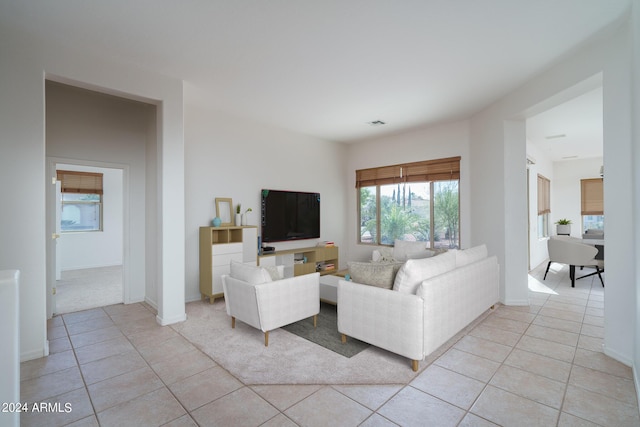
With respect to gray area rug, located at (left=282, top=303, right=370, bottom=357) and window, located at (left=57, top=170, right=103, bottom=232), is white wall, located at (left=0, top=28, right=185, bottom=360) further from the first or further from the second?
window, located at (left=57, top=170, right=103, bottom=232)

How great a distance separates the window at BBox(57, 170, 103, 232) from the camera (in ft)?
23.2

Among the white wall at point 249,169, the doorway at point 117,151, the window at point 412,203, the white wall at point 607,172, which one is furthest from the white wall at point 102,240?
the white wall at point 607,172

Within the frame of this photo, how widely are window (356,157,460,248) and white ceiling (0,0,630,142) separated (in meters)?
1.80

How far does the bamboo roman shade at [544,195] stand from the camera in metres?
7.20

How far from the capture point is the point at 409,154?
19.4 feet

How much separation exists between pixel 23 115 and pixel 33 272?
4.65 ft

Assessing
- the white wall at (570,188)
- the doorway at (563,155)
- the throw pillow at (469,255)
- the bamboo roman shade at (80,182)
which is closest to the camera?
the throw pillow at (469,255)

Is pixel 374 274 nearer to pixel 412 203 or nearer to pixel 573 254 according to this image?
pixel 412 203

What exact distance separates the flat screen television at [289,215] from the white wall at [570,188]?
23.3 ft

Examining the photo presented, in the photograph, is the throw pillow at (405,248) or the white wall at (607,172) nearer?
the white wall at (607,172)

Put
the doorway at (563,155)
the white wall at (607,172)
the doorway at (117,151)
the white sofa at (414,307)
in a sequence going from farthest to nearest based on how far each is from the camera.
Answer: the doorway at (563,155)
the doorway at (117,151)
the white wall at (607,172)
the white sofa at (414,307)

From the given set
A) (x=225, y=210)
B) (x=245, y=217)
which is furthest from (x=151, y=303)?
(x=245, y=217)

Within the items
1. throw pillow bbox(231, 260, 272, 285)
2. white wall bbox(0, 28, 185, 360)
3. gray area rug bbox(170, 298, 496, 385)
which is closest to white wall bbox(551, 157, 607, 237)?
gray area rug bbox(170, 298, 496, 385)

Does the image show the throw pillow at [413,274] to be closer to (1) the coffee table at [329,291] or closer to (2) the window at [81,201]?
(1) the coffee table at [329,291]
